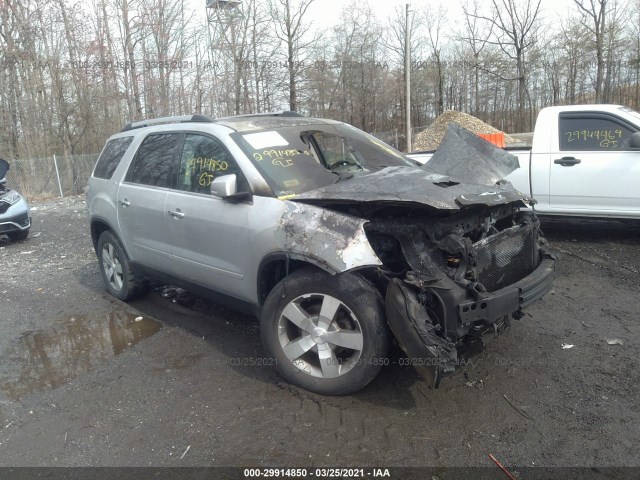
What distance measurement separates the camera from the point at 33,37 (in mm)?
23016

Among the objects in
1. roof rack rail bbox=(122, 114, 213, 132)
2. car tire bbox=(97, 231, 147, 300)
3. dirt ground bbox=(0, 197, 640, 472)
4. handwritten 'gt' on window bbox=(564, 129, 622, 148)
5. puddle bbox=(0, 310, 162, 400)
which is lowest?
puddle bbox=(0, 310, 162, 400)

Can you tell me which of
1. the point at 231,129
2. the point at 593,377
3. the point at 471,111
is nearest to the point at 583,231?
the point at 593,377

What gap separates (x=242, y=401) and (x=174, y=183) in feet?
6.72

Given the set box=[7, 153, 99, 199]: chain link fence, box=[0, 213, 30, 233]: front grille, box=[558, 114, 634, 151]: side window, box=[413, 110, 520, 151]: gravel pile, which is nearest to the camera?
box=[558, 114, 634, 151]: side window

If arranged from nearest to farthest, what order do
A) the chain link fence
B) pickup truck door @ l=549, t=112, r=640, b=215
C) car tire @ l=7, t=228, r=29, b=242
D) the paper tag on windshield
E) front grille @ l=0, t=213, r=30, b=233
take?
1. the paper tag on windshield
2. pickup truck door @ l=549, t=112, r=640, b=215
3. front grille @ l=0, t=213, r=30, b=233
4. car tire @ l=7, t=228, r=29, b=242
5. the chain link fence

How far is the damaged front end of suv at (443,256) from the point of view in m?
3.01

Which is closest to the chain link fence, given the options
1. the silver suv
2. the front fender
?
the silver suv

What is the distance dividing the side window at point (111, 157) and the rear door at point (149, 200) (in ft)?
1.26

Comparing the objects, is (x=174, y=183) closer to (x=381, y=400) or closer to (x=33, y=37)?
(x=381, y=400)

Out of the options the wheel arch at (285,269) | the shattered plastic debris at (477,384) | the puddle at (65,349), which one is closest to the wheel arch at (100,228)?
the puddle at (65,349)

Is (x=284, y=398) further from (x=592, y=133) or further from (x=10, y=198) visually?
(x=10, y=198)

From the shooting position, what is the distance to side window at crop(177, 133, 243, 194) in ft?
13.4

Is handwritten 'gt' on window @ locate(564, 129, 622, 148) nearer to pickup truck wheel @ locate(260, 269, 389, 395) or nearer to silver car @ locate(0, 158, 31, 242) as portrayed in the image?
pickup truck wheel @ locate(260, 269, 389, 395)

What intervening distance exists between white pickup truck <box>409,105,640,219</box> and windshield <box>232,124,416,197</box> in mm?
2887
